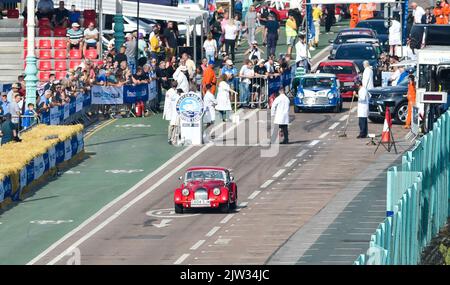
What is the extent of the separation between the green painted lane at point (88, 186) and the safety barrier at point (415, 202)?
8.24 metres

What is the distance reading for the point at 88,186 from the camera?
41.7 meters

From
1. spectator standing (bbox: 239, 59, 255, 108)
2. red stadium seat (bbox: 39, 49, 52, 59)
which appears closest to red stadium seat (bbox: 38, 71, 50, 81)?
red stadium seat (bbox: 39, 49, 52, 59)

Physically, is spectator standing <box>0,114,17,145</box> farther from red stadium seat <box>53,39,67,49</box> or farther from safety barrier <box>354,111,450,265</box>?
red stadium seat <box>53,39,67,49</box>

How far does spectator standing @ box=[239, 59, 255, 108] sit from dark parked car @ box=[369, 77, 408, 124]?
4.79 m

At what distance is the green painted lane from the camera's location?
3544 cm

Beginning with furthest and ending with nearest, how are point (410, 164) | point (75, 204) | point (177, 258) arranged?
point (75, 204) < point (177, 258) < point (410, 164)

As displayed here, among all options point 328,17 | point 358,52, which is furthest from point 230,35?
point 328,17

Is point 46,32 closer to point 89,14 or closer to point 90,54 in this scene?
point 90,54

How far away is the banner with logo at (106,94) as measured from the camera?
51.3m

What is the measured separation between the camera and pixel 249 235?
35000mm

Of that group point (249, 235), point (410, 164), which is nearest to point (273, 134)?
point (249, 235)

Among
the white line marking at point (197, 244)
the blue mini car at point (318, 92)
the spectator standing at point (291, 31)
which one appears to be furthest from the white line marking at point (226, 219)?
the spectator standing at point (291, 31)

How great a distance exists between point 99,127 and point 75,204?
1156 centimetres
